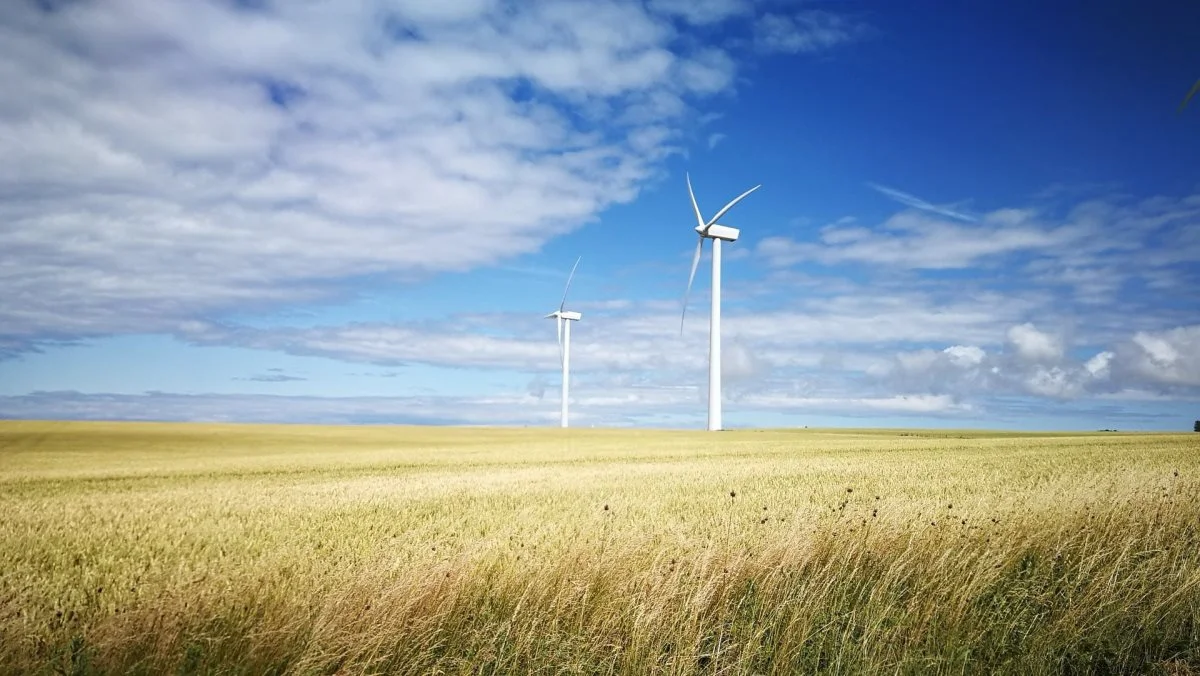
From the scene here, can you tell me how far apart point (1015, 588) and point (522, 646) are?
656cm

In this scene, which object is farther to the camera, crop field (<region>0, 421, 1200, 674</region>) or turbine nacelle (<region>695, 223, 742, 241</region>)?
turbine nacelle (<region>695, 223, 742, 241</region>)

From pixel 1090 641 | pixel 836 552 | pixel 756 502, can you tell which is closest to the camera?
pixel 1090 641

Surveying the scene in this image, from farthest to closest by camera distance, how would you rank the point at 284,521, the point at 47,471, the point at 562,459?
the point at 562,459, the point at 47,471, the point at 284,521

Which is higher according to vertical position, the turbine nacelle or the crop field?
the turbine nacelle

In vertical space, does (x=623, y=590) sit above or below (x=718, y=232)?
below

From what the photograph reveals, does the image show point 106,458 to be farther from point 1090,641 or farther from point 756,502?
point 1090,641

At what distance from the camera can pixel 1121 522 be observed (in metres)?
13.3

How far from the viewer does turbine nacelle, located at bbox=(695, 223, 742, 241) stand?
89.0 meters

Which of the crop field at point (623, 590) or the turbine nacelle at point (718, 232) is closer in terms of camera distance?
the crop field at point (623, 590)

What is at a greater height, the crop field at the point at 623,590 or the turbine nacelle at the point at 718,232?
the turbine nacelle at the point at 718,232

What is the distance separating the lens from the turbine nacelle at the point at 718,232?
89000 millimetres

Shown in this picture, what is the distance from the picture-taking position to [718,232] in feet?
293

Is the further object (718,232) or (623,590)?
(718,232)

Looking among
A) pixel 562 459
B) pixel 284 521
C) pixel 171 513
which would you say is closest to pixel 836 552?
pixel 284 521
